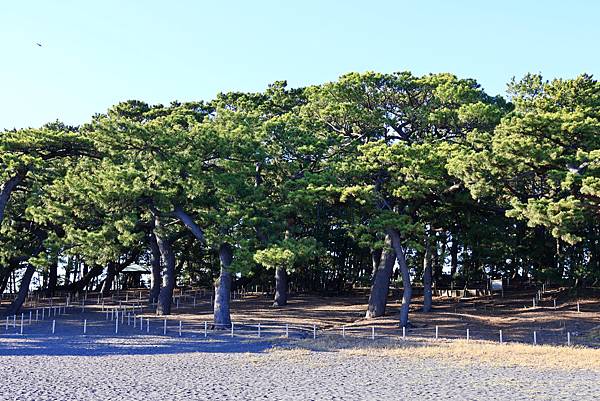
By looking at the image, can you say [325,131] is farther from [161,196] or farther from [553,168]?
[553,168]

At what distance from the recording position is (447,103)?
93.0 ft

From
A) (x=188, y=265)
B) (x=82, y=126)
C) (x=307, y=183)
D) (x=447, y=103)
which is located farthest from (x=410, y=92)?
(x=188, y=265)

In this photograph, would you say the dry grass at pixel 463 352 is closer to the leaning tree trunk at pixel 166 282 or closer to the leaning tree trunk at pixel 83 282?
the leaning tree trunk at pixel 166 282

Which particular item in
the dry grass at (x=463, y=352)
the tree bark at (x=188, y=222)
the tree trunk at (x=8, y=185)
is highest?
the tree trunk at (x=8, y=185)

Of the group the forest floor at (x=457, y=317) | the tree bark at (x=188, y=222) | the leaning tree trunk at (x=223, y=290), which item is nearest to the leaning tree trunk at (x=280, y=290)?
the forest floor at (x=457, y=317)

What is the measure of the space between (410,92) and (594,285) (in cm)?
1732

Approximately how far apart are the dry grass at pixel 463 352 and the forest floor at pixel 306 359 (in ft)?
0.14

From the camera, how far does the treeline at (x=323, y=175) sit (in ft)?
71.5

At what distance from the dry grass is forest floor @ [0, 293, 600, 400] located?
4cm

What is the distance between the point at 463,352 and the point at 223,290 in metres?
11.7

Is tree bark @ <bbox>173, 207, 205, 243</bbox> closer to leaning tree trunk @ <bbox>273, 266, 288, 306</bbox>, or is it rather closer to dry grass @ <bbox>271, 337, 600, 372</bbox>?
dry grass @ <bbox>271, 337, 600, 372</bbox>

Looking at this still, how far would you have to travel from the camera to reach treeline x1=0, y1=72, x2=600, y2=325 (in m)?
21.8

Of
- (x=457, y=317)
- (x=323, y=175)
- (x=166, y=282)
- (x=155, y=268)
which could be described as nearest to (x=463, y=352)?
(x=323, y=175)

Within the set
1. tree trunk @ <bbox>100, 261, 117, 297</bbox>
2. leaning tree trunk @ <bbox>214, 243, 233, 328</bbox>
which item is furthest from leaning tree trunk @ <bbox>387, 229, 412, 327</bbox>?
tree trunk @ <bbox>100, 261, 117, 297</bbox>
